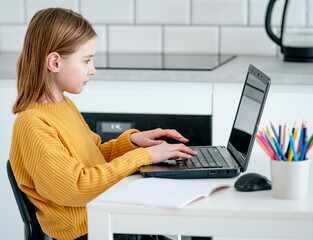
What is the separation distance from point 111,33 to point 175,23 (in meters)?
0.31

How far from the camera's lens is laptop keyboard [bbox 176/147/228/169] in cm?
136

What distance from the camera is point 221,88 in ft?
7.04

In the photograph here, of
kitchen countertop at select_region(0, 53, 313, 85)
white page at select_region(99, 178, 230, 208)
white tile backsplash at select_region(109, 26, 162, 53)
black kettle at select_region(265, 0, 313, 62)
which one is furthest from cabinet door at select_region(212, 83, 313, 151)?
white page at select_region(99, 178, 230, 208)

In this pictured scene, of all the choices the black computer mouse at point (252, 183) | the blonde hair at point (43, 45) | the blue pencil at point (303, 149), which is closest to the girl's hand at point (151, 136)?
the blonde hair at point (43, 45)

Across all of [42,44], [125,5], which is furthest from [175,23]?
[42,44]

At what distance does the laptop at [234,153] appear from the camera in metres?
1.30

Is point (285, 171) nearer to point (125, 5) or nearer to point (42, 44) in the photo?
point (42, 44)

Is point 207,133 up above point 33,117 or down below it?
below

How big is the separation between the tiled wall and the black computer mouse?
5.28ft

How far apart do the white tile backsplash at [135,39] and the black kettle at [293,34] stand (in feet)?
1.99

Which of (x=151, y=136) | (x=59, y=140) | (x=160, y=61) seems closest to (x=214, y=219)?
(x=59, y=140)

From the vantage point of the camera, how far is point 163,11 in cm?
277

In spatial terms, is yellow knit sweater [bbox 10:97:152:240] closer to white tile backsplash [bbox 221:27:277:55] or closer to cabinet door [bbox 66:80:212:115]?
cabinet door [bbox 66:80:212:115]

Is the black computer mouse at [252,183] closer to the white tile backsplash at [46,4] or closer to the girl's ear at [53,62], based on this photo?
the girl's ear at [53,62]
